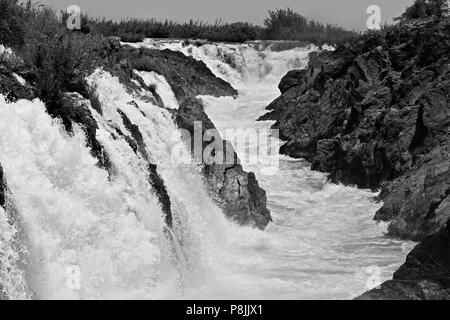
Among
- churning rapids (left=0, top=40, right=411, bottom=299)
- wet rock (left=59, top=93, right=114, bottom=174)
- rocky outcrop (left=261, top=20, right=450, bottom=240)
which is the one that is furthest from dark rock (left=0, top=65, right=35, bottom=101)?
rocky outcrop (left=261, top=20, right=450, bottom=240)

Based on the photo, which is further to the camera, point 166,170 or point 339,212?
point 339,212

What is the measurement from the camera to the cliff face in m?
10.9

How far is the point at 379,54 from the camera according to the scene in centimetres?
1673

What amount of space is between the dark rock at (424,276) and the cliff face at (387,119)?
4.79ft

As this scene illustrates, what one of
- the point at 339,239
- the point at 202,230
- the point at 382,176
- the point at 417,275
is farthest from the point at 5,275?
the point at 382,176

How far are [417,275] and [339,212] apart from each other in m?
5.84

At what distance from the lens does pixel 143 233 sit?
7.04 m

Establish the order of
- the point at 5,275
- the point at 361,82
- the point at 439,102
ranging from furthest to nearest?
the point at 361,82 → the point at 439,102 → the point at 5,275

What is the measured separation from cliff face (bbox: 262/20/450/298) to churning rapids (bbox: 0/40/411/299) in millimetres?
775

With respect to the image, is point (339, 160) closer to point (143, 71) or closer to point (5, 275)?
point (143, 71)

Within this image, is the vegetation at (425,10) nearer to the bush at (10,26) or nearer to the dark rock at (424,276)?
the dark rock at (424,276)

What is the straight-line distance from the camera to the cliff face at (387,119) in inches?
427

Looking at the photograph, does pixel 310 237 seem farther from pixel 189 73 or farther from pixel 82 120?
pixel 189 73

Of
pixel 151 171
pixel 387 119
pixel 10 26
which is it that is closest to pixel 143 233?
pixel 151 171
